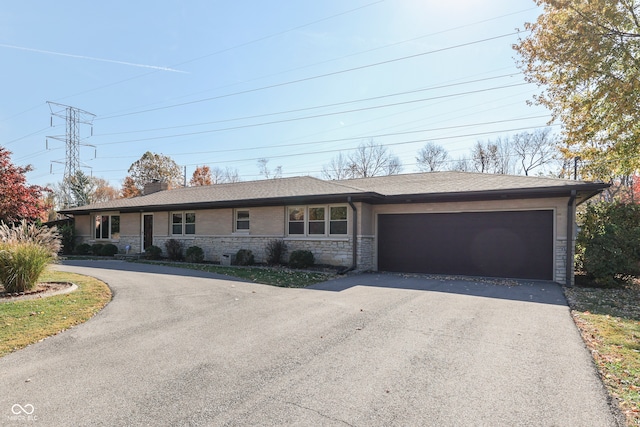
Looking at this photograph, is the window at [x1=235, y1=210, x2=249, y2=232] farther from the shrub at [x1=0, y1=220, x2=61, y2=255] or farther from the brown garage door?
the shrub at [x1=0, y1=220, x2=61, y2=255]

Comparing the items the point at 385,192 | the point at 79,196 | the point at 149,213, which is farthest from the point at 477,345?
the point at 79,196

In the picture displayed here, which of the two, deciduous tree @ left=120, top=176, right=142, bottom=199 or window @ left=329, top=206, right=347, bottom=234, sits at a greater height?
deciduous tree @ left=120, top=176, right=142, bottom=199

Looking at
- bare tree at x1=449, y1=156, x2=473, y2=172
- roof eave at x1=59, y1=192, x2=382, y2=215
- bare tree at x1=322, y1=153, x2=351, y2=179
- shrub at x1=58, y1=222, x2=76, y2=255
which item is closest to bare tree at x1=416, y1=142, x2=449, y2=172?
bare tree at x1=449, y1=156, x2=473, y2=172

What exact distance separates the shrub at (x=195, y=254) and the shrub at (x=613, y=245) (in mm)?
14392

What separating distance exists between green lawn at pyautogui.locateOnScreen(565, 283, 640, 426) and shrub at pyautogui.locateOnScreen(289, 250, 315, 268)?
799cm

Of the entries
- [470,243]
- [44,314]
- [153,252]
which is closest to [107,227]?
[153,252]

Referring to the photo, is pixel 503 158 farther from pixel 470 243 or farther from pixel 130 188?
pixel 130 188

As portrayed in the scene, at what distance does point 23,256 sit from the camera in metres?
7.57

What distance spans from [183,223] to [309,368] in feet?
50.1

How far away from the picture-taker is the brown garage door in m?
11.1

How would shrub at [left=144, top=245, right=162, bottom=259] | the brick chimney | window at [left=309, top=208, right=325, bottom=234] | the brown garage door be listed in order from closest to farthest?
the brown garage door, window at [left=309, top=208, right=325, bottom=234], shrub at [left=144, top=245, right=162, bottom=259], the brick chimney

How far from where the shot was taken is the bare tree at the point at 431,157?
37.7 m

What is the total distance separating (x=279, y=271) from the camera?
12.8 m

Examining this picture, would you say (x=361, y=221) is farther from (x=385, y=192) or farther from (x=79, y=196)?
(x=79, y=196)
